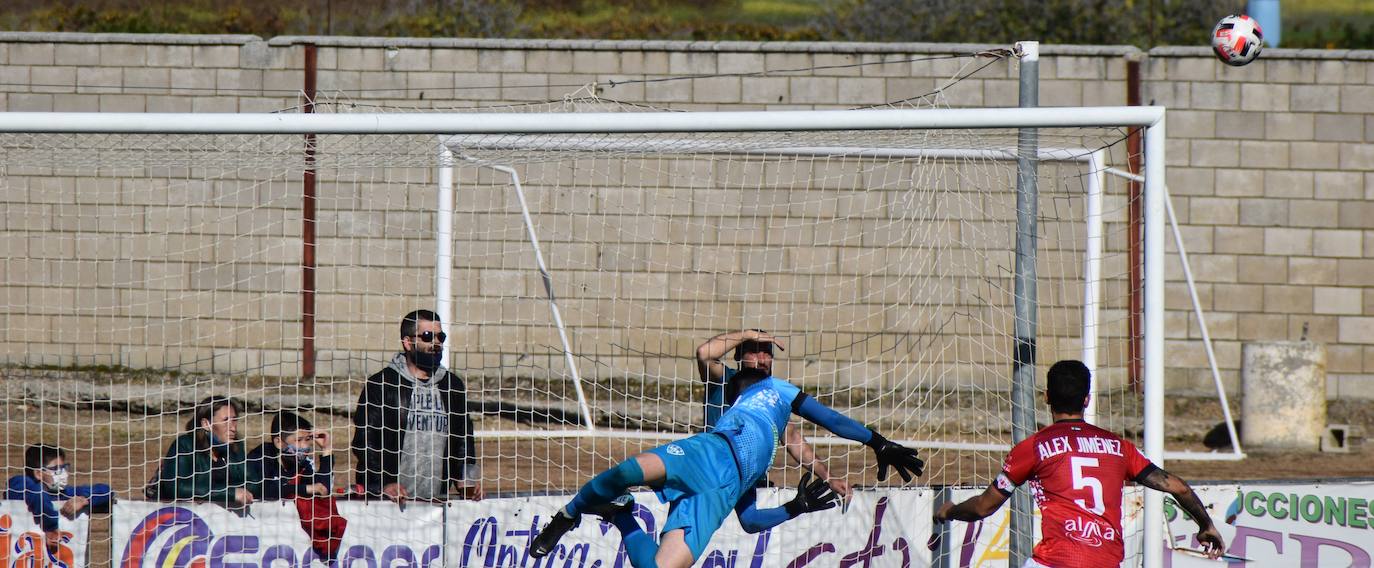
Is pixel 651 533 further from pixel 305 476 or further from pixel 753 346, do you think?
pixel 305 476

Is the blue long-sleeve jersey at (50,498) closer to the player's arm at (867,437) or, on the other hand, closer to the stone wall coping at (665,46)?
the player's arm at (867,437)

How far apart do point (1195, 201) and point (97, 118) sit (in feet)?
30.0

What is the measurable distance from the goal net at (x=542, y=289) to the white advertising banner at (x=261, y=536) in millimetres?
3120

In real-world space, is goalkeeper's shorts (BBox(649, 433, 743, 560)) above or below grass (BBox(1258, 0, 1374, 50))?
below

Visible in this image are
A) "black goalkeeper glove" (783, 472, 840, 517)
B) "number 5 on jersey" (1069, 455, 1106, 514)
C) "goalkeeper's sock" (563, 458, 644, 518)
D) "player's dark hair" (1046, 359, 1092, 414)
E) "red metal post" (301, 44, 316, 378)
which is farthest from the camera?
"red metal post" (301, 44, 316, 378)

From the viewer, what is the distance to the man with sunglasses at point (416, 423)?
229 inches

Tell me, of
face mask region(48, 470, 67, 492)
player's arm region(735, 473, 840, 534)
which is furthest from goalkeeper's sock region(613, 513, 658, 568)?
face mask region(48, 470, 67, 492)

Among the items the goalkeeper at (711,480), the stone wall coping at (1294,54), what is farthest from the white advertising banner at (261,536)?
the stone wall coping at (1294,54)

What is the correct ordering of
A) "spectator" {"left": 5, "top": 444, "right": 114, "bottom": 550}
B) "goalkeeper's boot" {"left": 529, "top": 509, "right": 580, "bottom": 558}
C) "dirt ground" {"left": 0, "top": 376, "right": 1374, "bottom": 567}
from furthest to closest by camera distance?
"dirt ground" {"left": 0, "top": 376, "right": 1374, "bottom": 567} → "spectator" {"left": 5, "top": 444, "right": 114, "bottom": 550} → "goalkeeper's boot" {"left": 529, "top": 509, "right": 580, "bottom": 558}

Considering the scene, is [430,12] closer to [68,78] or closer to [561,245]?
[68,78]

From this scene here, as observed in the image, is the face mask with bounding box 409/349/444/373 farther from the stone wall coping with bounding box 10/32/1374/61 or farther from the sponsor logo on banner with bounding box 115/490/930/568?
the stone wall coping with bounding box 10/32/1374/61

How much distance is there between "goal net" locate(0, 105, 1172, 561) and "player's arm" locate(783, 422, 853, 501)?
2.92 metres

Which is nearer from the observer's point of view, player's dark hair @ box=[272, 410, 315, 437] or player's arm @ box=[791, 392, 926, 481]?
player's arm @ box=[791, 392, 926, 481]

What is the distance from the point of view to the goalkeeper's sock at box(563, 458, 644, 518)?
4.76 meters
